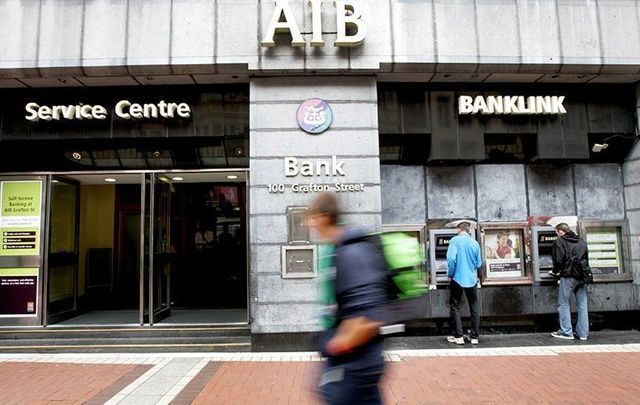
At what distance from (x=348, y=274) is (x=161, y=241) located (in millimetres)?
6980

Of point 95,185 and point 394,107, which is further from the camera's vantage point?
point 95,185

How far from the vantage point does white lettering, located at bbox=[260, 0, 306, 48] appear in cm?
737

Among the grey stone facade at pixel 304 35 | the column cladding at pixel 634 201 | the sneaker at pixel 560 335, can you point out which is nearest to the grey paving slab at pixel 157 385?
the grey stone facade at pixel 304 35

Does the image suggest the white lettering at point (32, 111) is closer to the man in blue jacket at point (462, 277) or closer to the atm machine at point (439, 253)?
the atm machine at point (439, 253)

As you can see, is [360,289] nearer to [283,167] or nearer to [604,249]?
[283,167]

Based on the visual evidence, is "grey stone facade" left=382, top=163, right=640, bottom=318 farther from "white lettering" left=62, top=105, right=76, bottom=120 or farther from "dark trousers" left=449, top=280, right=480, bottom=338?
"white lettering" left=62, top=105, right=76, bottom=120

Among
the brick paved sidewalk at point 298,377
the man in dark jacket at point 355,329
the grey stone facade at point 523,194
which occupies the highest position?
the grey stone facade at point 523,194

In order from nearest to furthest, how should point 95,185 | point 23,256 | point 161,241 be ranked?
point 23,256
point 161,241
point 95,185

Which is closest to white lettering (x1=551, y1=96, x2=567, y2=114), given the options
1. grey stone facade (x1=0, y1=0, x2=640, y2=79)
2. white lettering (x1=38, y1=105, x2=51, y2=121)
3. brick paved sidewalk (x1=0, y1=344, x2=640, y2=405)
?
grey stone facade (x1=0, y1=0, x2=640, y2=79)

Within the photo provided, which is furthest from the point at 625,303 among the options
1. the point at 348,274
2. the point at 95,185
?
the point at 95,185

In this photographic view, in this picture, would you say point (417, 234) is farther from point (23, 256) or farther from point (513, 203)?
point (23, 256)

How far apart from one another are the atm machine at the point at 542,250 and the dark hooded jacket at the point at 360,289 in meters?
6.65

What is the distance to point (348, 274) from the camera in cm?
280

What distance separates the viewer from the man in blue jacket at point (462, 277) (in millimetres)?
7457
